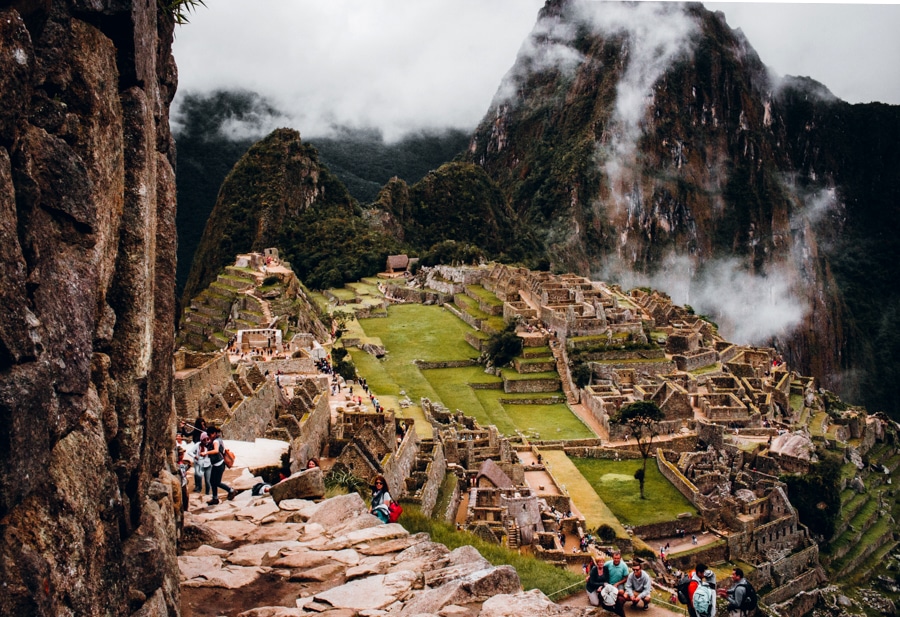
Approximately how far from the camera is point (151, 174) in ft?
23.8

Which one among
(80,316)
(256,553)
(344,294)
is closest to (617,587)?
(256,553)

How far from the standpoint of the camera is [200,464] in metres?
12.0

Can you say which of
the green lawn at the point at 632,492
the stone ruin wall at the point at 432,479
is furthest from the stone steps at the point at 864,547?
the stone ruin wall at the point at 432,479

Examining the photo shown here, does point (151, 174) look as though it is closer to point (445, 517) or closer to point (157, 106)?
point (157, 106)

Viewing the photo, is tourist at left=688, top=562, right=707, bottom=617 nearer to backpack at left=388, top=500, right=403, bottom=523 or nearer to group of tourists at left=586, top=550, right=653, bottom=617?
group of tourists at left=586, top=550, right=653, bottom=617

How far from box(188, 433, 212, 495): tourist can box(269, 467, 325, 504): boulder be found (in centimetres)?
85

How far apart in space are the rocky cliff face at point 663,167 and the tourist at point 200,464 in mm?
135685

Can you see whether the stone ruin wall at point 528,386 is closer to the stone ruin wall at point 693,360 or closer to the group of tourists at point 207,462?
the stone ruin wall at point 693,360

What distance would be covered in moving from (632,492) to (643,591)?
77.5 feet

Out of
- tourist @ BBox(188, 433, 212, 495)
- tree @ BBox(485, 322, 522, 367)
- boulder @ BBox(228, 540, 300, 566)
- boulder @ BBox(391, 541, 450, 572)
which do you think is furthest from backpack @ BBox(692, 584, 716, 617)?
tree @ BBox(485, 322, 522, 367)

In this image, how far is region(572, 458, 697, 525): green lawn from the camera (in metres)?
30.0

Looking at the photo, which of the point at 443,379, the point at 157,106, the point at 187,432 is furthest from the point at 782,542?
the point at 157,106

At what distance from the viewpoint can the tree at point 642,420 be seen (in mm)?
36938

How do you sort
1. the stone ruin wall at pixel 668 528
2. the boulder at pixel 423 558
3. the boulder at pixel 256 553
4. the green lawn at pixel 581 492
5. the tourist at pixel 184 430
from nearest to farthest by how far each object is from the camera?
the boulder at pixel 423 558 → the boulder at pixel 256 553 → the tourist at pixel 184 430 → the green lawn at pixel 581 492 → the stone ruin wall at pixel 668 528
